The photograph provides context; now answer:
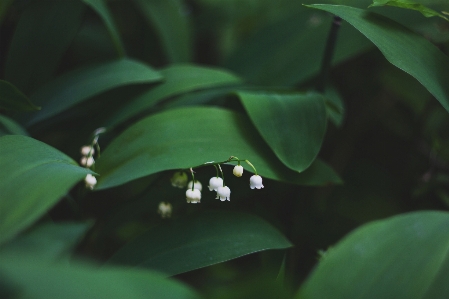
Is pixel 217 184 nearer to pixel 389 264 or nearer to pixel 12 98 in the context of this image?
pixel 389 264

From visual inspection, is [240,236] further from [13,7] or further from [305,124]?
[13,7]

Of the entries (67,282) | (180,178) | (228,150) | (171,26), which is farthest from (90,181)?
(171,26)

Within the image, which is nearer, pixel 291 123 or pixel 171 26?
pixel 291 123

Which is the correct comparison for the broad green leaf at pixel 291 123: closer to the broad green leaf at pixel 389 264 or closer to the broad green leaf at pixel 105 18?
the broad green leaf at pixel 389 264

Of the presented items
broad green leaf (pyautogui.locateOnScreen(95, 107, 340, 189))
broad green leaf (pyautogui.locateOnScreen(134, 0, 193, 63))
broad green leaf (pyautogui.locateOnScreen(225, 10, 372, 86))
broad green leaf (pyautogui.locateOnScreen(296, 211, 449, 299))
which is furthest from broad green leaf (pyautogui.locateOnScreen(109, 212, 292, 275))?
broad green leaf (pyautogui.locateOnScreen(134, 0, 193, 63))

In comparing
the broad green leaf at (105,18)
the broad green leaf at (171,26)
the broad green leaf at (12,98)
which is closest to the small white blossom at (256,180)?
the broad green leaf at (12,98)

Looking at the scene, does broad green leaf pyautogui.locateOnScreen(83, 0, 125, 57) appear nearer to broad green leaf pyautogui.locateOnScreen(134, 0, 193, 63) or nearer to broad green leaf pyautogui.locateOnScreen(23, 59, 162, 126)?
broad green leaf pyautogui.locateOnScreen(23, 59, 162, 126)
